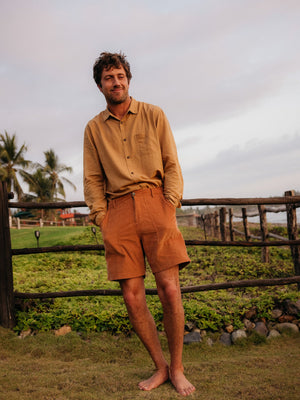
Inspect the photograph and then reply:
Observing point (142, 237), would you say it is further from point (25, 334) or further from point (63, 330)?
point (25, 334)

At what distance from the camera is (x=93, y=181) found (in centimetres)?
232

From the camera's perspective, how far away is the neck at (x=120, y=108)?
7.55 ft

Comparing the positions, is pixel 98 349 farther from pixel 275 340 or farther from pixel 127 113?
pixel 127 113

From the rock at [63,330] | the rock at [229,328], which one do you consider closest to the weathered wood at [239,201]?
the rock at [229,328]

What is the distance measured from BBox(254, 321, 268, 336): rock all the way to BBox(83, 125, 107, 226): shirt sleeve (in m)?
1.96

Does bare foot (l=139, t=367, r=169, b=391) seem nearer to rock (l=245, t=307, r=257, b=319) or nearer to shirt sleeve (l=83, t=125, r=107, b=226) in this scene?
shirt sleeve (l=83, t=125, r=107, b=226)

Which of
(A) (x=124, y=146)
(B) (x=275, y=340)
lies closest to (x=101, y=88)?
(A) (x=124, y=146)

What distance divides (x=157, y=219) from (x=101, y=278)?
362cm

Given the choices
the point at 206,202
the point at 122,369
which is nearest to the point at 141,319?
the point at 122,369

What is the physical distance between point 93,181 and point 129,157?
1.02 feet

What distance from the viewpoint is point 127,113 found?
228 centimetres

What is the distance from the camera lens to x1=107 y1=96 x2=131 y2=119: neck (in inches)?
90.6

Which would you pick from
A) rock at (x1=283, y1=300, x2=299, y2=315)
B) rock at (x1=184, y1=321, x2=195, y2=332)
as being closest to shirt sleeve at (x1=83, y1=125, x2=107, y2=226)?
rock at (x1=184, y1=321, x2=195, y2=332)

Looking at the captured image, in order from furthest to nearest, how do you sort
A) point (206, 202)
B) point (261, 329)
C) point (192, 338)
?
point (206, 202) → point (261, 329) → point (192, 338)
